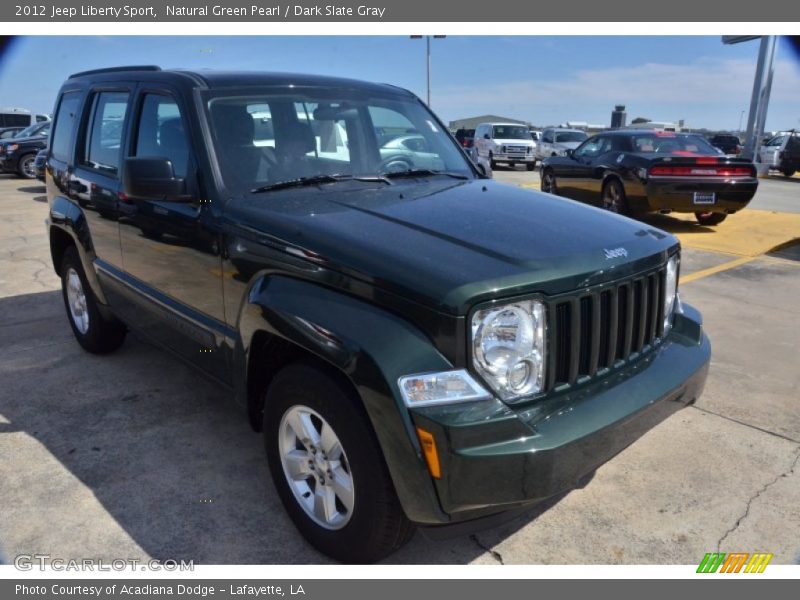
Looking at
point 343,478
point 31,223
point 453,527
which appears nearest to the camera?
point 453,527

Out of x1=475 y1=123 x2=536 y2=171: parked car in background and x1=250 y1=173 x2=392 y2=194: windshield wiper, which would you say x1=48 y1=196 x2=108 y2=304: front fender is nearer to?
x1=250 y1=173 x2=392 y2=194: windshield wiper

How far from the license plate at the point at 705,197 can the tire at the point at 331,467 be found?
28.2 ft

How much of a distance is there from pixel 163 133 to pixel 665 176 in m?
8.04

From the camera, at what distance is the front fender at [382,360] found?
2002 millimetres

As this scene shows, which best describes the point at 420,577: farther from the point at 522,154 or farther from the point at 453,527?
the point at 522,154

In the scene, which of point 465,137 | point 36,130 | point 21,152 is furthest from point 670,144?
point 465,137

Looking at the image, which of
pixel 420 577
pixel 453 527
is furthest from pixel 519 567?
pixel 453 527

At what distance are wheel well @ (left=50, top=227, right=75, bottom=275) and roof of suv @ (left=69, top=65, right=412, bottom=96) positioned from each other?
1.41 metres

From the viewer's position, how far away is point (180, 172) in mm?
3139

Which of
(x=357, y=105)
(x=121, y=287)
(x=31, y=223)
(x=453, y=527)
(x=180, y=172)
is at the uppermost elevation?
(x=357, y=105)

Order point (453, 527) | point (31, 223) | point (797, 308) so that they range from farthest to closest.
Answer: point (31, 223) < point (797, 308) < point (453, 527)

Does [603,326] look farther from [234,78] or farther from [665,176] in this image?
[665,176]

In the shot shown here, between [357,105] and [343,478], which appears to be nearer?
[343,478]

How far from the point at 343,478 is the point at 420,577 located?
50 cm
